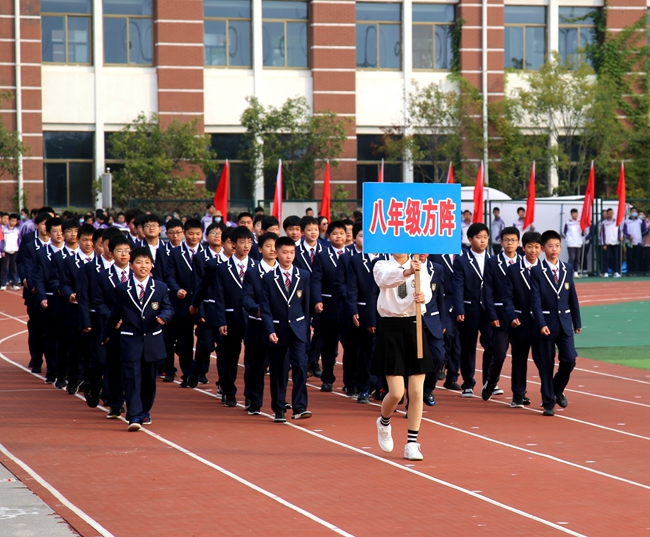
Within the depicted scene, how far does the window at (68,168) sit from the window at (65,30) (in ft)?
7.54

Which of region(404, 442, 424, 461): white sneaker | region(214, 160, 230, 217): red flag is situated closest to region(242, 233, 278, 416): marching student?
region(404, 442, 424, 461): white sneaker

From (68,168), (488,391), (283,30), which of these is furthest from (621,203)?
(488,391)

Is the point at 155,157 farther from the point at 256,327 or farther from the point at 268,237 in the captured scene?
the point at 256,327

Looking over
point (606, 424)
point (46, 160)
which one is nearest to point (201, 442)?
point (606, 424)

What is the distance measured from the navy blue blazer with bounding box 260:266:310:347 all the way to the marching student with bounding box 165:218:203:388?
2506 millimetres

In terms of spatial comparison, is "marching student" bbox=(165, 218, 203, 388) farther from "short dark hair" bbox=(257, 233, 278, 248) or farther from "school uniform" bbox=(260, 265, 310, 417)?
"school uniform" bbox=(260, 265, 310, 417)

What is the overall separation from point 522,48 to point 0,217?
1827 centimetres

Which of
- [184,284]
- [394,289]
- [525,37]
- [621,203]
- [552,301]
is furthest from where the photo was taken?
[525,37]

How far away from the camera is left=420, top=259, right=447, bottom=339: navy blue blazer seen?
10344 millimetres

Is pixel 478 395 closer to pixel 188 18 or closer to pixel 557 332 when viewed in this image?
pixel 557 332

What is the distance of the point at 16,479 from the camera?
7.78 metres

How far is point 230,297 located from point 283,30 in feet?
80.4

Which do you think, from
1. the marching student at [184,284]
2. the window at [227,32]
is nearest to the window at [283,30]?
the window at [227,32]

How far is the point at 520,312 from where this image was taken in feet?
36.1
